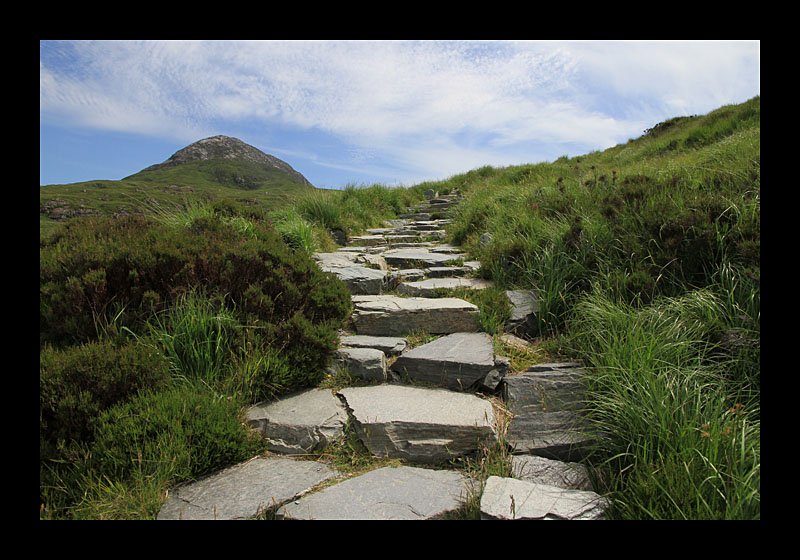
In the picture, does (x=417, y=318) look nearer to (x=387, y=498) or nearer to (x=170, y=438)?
(x=387, y=498)

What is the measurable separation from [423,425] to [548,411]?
95 cm

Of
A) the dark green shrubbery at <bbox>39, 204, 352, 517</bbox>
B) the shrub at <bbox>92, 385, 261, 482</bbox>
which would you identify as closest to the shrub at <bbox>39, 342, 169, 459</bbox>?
the dark green shrubbery at <bbox>39, 204, 352, 517</bbox>

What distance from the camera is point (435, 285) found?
5.64 meters

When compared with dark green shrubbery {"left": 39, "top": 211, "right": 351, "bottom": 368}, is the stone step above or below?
below

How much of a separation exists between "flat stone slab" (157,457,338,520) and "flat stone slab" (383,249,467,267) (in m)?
4.45

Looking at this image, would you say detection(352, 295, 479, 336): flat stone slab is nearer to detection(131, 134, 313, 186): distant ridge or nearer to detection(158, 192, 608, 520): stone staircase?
detection(158, 192, 608, 520): stone staircase

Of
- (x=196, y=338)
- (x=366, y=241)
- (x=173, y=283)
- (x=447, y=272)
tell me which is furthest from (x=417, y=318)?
(x=366, y=241)

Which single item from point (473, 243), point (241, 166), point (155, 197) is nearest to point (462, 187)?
point (473, 243)

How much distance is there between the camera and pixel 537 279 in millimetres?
5086

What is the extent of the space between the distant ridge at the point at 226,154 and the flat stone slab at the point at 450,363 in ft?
347

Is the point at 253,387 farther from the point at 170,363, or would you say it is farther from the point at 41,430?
the point at 41,430

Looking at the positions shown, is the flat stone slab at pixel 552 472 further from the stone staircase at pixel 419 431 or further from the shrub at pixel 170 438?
the shrub at pixel 170 438

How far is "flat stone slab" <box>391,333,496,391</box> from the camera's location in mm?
3600
